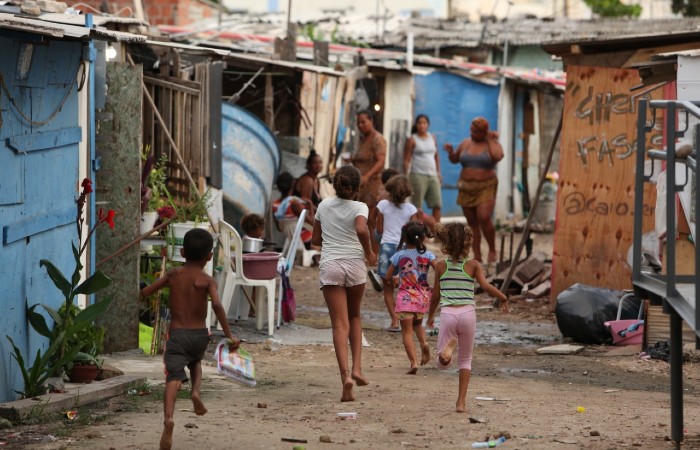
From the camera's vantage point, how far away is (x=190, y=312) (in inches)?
264

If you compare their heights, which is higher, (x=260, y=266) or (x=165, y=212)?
(x=165, y=212)

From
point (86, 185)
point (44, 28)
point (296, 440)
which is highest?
point (44, 28)

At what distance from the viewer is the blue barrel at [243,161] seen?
14289 millimetres

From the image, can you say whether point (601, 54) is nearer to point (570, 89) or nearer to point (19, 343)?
point (570, 89)

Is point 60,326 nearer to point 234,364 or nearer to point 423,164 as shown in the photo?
point 234,364

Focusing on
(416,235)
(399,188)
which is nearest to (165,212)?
(416,235)

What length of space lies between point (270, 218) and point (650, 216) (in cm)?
559

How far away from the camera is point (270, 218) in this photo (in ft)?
53.1

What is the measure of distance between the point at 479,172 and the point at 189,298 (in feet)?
32.7

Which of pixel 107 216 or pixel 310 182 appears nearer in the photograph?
pixel 107 216

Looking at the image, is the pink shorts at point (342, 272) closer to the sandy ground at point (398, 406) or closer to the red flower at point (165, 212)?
the sandy ground at point (398, 406)

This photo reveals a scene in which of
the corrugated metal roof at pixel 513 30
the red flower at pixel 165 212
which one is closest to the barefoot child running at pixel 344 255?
the red flower at pixel 165 212

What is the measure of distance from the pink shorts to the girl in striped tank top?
54cm

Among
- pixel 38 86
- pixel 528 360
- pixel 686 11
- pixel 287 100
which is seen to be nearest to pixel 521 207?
pixel 287 100
